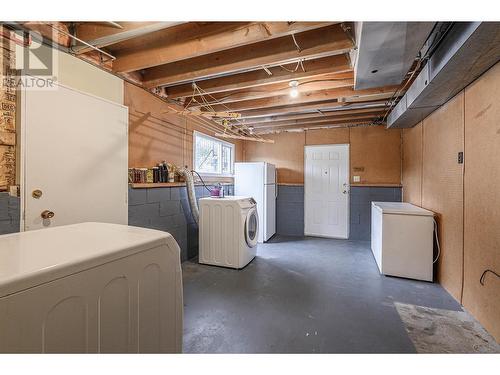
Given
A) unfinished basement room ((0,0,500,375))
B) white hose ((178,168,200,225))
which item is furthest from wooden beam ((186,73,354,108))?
white hose ((178,168,200,225))

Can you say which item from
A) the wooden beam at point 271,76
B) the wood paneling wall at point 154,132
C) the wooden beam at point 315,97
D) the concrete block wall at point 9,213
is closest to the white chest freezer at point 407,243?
the wooden beam at point 315,97

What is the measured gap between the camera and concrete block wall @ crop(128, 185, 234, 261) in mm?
2636

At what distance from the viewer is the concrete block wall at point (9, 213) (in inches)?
62.9

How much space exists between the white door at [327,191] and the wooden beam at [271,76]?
2.51 meters

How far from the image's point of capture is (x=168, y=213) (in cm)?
308

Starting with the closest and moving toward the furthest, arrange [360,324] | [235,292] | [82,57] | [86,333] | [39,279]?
1. [39,279]
2. [86,333]
3. [360,324]
4. [82,57]
5. [235,292]

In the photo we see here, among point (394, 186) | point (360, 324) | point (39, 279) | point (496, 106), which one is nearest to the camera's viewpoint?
point (39, 279)

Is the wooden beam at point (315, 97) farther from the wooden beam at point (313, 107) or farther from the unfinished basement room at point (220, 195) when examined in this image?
the wooden beam at point (313, 107)

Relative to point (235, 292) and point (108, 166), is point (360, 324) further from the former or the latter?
point (108, 166)
